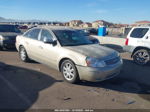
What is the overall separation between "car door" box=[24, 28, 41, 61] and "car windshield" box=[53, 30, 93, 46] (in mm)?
961

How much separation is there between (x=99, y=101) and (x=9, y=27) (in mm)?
9847

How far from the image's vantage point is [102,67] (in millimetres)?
5117

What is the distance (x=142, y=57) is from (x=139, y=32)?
1.14 metres

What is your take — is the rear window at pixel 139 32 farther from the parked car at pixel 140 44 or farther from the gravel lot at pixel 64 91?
the gravel lot at pixel 64 91

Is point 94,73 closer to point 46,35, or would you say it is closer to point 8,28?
point 46,35

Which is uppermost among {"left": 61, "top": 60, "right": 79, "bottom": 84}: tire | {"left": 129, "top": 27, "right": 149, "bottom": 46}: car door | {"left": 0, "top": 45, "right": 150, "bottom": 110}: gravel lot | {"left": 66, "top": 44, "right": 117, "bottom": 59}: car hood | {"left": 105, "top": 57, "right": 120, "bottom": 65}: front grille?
{"left": 129, "top": 27, "right": 149, "bottom": 46}: car door

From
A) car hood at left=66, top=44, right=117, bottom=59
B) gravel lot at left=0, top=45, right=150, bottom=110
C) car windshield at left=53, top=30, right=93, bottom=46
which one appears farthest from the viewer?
car windshield at left=53, top=30, right=93, bottom=46

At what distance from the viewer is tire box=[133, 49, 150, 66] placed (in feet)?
26.6

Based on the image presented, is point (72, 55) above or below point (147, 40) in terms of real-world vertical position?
below

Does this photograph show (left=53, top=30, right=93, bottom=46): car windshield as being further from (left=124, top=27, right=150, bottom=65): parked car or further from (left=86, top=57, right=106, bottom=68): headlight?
(left=124, top=27, right=150, bottom=65): parked car

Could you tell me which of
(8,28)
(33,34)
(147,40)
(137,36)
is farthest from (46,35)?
(8,28)

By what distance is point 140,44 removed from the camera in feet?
26.5

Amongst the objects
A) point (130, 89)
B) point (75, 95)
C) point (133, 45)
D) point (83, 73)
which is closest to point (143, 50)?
point (133, 45)

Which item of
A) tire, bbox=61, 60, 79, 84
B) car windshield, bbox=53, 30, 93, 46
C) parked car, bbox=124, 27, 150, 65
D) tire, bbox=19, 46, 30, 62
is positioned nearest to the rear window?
parked car, bbox=124, 27, 150, 65
